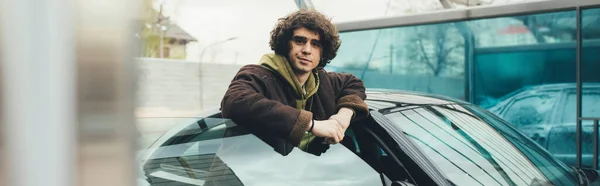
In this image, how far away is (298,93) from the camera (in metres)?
2.00

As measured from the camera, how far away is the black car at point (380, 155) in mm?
1694

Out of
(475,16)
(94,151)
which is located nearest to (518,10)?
(475,16)

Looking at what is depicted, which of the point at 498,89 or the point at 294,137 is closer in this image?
the point at 294,137

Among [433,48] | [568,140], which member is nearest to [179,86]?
[433,48]

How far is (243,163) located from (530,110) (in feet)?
7.31

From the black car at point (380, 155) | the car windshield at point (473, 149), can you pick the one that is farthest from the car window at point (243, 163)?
the car windshield at point (473, 149)

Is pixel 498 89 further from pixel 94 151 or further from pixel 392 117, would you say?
pixel 94 151

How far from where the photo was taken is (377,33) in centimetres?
345

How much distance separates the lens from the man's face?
2.07 meters

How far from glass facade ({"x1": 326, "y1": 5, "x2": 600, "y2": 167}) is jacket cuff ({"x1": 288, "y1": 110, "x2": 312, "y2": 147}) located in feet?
4.10

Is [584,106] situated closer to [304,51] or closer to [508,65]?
[508,65]

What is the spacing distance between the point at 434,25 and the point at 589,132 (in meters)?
1.11

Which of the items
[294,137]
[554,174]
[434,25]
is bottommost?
[554,174]

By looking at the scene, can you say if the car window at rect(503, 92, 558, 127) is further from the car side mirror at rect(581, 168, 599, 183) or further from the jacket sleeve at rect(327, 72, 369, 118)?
the jacket sleeve at rect(327, 72, 369, 118)
